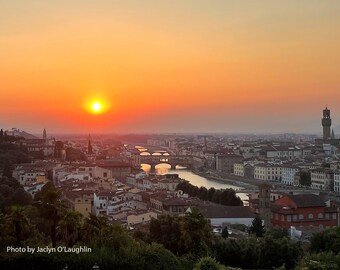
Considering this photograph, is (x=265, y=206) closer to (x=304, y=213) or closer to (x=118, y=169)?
(x=304, y=213)

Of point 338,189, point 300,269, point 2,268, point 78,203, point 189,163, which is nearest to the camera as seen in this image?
point 300,269

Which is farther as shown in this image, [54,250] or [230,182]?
[230,182]

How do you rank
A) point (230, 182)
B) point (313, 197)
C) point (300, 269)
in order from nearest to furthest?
point (300, 269)
point (313, 197)
point (230, 182)

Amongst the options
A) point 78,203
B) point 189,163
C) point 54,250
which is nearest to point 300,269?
point 54,250

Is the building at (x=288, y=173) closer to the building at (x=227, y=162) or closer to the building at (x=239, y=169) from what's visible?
the building at (x=239, y=169)

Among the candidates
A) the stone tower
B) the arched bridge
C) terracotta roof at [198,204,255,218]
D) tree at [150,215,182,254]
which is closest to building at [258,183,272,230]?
the stone tower

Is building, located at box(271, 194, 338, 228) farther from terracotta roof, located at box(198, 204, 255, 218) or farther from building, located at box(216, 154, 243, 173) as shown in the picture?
building, located at box(216, 154, 243, 173)

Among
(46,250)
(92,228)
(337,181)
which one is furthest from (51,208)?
(337,181)

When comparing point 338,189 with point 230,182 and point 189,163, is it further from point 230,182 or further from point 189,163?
point 189,163
